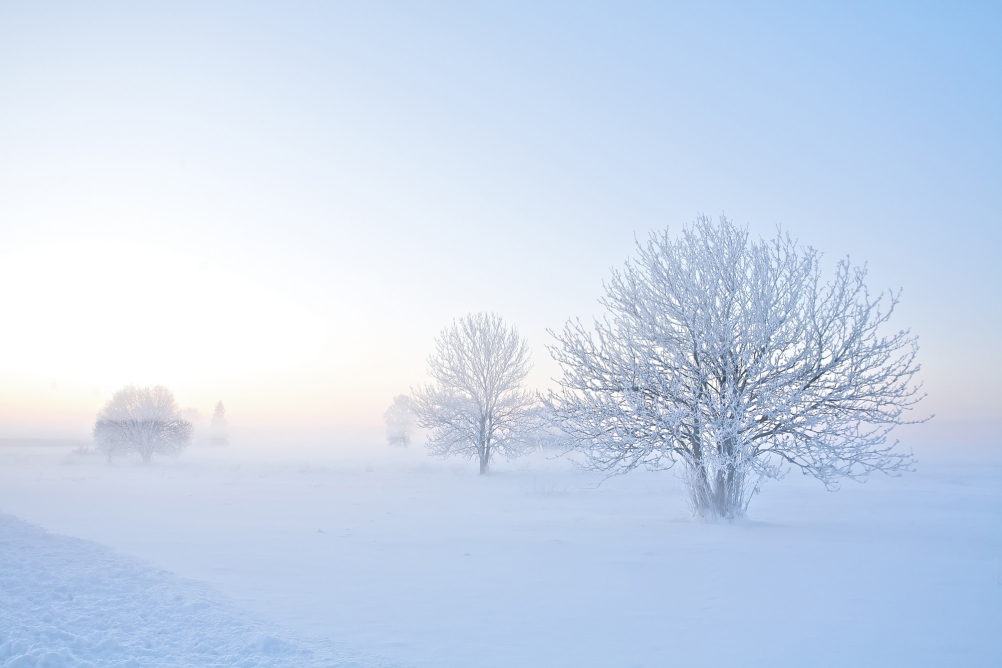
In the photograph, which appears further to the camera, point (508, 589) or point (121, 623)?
point (508, 589)

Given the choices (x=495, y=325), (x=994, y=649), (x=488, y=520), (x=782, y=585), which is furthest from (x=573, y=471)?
(x=994, y=649)

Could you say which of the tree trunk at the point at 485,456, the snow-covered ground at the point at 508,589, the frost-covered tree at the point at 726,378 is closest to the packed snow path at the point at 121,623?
the snow-covered ground at the point at 508,589

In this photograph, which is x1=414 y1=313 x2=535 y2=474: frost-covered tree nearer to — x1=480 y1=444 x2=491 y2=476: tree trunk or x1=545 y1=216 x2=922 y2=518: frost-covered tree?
x1=480 y1=444 x2=491 y2=476: tree trunk

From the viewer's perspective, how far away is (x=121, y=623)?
5.13m

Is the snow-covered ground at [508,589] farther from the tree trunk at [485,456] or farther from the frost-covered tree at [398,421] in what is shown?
the frost-covered tree at [398,421]

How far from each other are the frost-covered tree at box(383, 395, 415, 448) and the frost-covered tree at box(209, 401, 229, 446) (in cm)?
3453

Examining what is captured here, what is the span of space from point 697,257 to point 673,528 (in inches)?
207

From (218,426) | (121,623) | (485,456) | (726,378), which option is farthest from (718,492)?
(218,426)

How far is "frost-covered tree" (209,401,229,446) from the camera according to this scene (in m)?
83.7

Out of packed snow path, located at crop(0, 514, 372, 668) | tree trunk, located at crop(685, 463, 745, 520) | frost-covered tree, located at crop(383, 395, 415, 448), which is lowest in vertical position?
packed snow path, located at crop(0, 514, 372, 668)

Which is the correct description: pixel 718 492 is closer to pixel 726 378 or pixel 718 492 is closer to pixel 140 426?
pixel 726 378

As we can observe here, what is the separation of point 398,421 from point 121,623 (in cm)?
5923

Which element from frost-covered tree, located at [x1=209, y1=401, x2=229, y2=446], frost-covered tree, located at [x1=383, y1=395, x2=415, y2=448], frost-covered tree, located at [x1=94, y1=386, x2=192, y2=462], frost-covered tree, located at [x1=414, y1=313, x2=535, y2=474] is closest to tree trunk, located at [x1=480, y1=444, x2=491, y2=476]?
frost-covered tree, located at [x1=414, y1=313, x2=535, y2=474]

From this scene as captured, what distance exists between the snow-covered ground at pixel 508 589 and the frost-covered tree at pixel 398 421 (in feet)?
163
